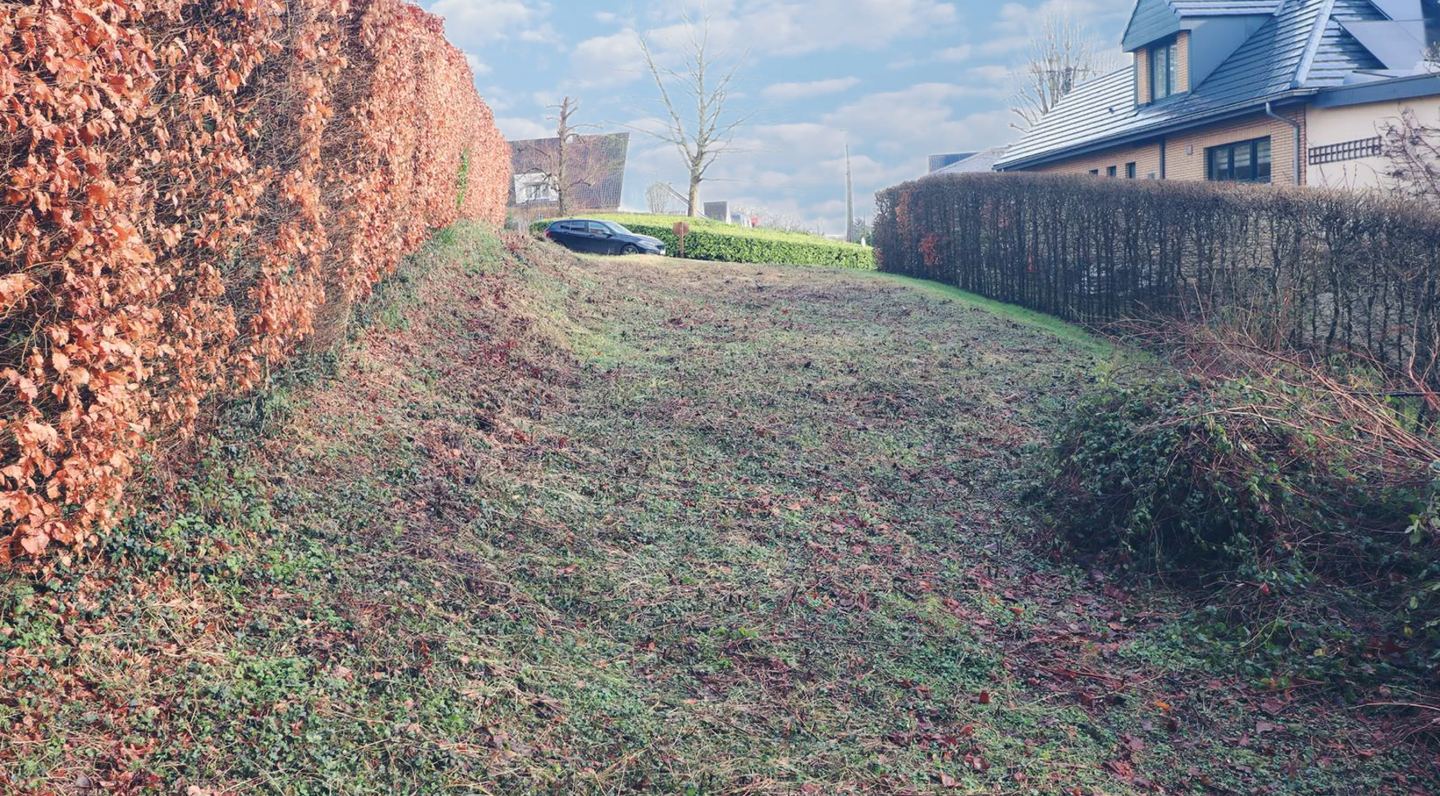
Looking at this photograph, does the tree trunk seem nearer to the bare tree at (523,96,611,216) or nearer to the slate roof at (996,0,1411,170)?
the bare tree at (523,96,611,216)

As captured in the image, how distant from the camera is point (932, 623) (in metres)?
5.93

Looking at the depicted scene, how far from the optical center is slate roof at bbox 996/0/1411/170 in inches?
784

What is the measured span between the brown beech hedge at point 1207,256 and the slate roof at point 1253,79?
23.4 ft

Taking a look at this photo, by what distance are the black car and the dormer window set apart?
564 inches

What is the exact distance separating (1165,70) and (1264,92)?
521cm

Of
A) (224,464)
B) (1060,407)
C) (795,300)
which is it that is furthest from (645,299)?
(224,464)

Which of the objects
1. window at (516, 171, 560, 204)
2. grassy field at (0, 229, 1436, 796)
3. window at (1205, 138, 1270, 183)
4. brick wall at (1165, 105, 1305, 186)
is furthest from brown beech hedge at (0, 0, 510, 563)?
window at (516, 171, 560, 204)

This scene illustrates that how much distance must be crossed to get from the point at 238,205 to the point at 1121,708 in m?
5.79

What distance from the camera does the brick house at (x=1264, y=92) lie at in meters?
18.9

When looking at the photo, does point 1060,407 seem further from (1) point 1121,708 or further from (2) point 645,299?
(2) point 645,299

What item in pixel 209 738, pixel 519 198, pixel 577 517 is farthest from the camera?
pixel 519 198

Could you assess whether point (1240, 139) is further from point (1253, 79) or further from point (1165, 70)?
point (1165, 70)

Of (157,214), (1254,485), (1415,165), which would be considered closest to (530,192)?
(1415,165)

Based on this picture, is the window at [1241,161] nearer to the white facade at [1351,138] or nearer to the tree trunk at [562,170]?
the white facade at [1351,138]
